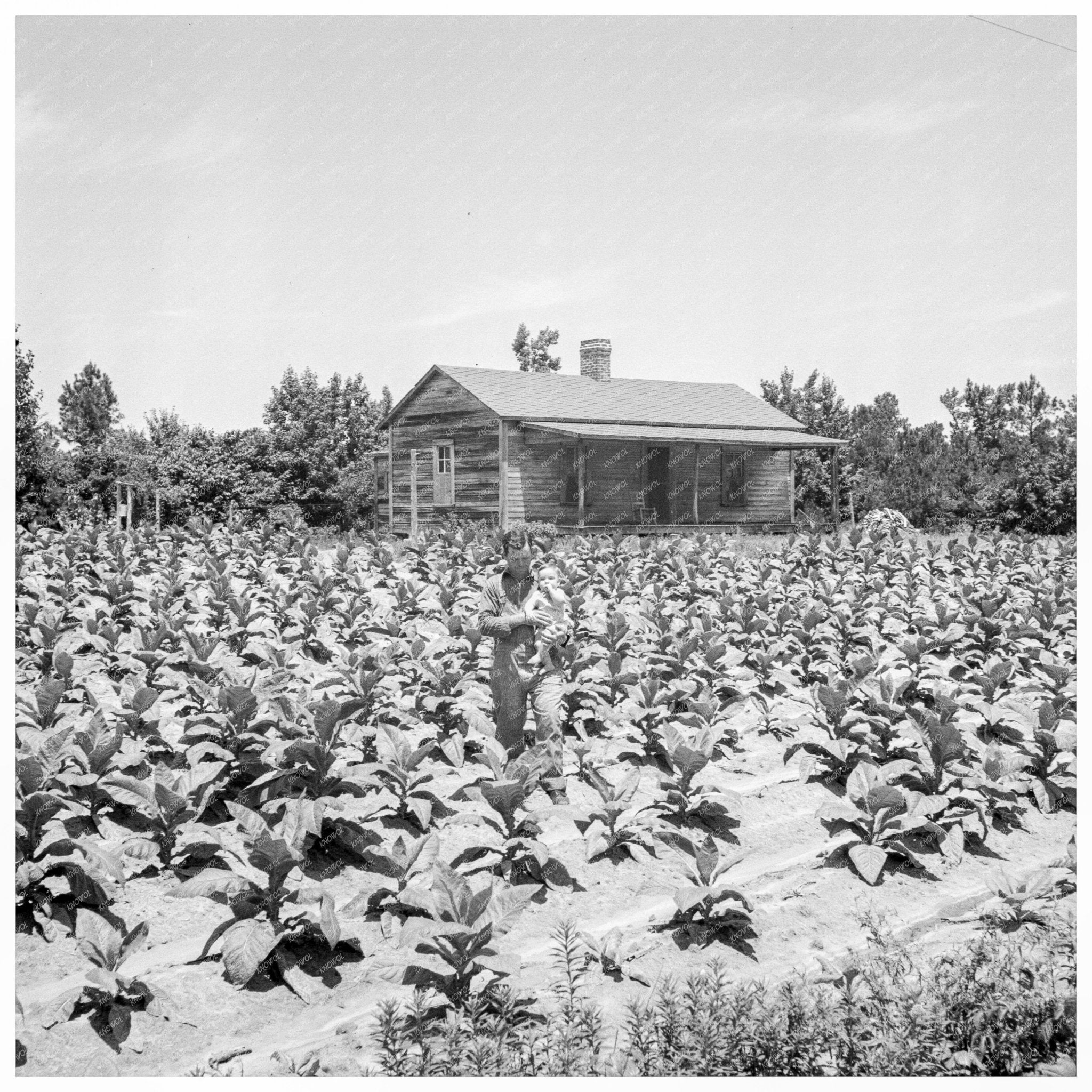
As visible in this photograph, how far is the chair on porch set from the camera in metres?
28.3

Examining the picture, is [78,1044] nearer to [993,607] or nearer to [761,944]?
[761,944]

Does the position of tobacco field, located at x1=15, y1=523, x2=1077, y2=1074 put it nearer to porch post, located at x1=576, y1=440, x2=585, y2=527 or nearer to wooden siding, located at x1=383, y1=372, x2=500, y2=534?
porch post, located at x1=576, y1=440, x2=585, y2=527

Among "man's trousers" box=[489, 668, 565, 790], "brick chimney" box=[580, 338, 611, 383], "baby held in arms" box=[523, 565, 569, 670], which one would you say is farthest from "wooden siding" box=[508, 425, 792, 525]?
"baby held in arms" box=[523, 565, 569, 670]

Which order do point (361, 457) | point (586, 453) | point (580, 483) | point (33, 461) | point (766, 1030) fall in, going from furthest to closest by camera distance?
point (361, 457)
point (586, 453)
point (580, 483)
point (33, 461)
point (766, 1030)

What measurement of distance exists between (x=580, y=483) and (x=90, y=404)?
1104 inches

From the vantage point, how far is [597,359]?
32.5 m

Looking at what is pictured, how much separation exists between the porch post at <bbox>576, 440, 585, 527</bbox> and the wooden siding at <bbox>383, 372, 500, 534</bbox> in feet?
7.12

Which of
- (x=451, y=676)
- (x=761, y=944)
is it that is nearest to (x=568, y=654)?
(x=451, y=676)

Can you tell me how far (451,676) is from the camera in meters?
7.66

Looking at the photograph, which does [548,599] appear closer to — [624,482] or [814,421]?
[624,482]

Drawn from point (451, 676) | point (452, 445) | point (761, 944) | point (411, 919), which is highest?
point (452, 445)

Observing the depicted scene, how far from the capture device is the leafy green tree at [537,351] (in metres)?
46.9

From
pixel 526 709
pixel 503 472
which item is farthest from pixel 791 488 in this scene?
pixel 526 709

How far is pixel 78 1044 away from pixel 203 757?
2727mm
